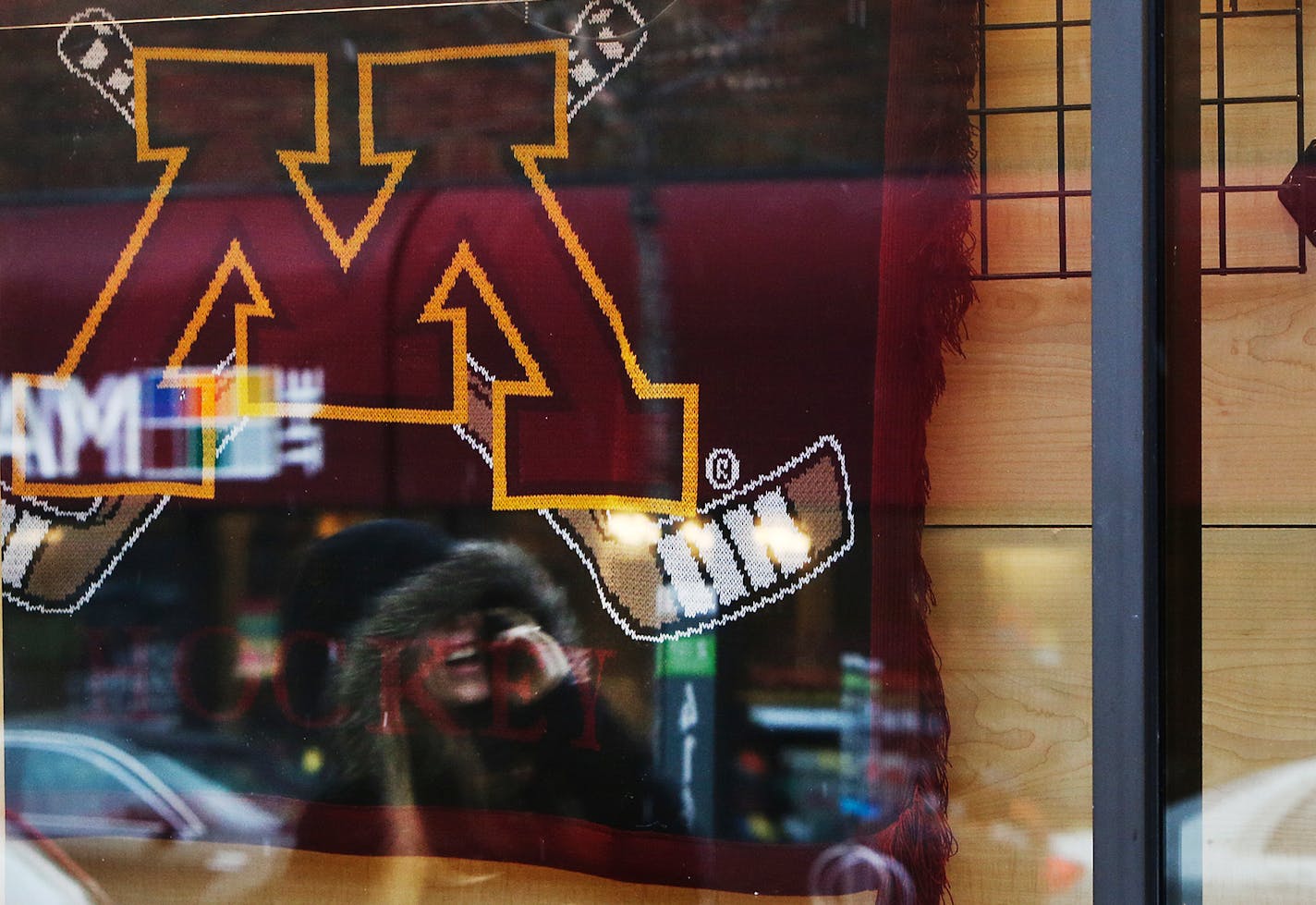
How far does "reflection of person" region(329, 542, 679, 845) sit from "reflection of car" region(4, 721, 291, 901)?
0.55 ft

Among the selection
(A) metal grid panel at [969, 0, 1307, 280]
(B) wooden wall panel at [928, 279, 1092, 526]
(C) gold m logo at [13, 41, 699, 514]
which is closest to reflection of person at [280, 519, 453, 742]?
(C) gold m logo at [13, 41, 699, 514]

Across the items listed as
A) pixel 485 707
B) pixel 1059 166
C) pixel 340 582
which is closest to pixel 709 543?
pixel 485 707

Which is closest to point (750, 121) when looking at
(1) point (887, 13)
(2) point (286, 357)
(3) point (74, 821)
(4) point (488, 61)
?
(1) point (887, 13)

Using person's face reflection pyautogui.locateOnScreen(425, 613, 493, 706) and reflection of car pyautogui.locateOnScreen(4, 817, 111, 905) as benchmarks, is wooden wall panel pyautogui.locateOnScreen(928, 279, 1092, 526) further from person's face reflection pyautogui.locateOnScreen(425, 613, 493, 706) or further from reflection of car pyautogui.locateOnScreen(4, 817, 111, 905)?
reflection of car pyautogui.locateOnScreen(4, 817, 111, 905)

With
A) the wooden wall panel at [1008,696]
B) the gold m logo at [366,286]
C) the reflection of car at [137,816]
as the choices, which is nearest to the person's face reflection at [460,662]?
the gold m logo at [366,286]

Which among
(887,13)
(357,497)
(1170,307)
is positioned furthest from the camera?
(357,497)

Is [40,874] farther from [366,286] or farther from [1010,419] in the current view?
[1010,419]

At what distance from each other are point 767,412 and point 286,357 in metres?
0.55

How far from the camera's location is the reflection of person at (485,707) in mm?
1372

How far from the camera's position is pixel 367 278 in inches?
55.5

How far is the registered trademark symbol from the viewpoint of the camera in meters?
1.35

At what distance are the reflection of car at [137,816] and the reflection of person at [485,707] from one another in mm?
167

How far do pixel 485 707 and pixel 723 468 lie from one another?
372 mm

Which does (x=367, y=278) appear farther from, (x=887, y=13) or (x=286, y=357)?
(x=887, y=13)
